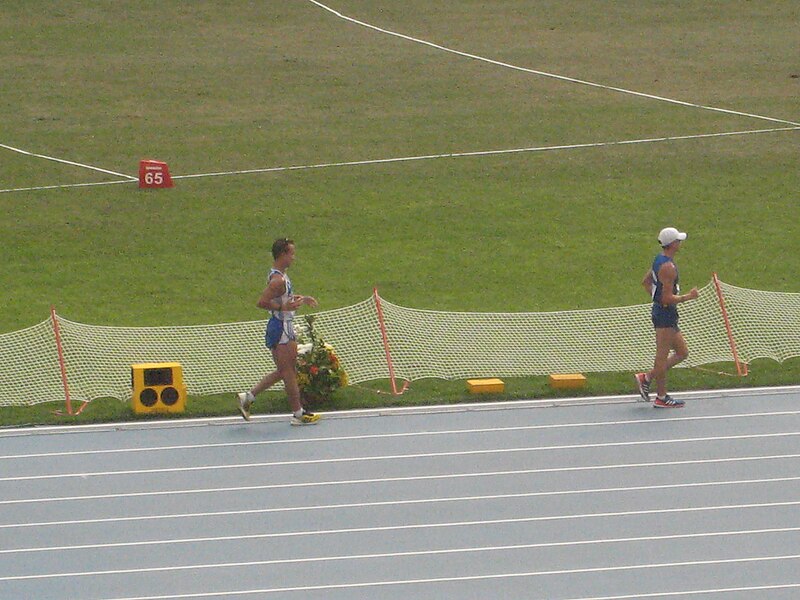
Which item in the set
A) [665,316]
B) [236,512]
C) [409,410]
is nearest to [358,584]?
[236,512]

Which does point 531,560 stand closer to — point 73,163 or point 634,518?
point 634,518

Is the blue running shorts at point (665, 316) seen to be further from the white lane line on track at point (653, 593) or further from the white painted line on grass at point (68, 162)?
the white painted line on grass at point (68, 162)

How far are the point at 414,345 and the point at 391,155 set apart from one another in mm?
9061

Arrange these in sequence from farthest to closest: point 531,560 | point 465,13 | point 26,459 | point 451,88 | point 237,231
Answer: point 465,13 < point 451,88 < point 237,231 < point 26,459 < point 531,560

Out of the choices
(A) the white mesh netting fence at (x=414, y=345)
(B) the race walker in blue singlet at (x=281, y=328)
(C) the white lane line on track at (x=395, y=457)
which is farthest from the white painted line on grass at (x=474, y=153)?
(C) the white lane line on track at (x=395, y=457)

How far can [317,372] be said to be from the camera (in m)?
12.4

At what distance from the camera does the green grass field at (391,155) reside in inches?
658

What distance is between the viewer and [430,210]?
19828mm

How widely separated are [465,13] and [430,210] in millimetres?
13266

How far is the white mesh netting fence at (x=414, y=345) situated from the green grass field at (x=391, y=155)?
16.8 inches

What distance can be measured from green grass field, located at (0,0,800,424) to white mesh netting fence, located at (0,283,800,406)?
427mm

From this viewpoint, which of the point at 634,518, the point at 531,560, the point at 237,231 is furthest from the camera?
A: the point at 237,231

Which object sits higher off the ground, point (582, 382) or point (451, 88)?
point (451, 88)

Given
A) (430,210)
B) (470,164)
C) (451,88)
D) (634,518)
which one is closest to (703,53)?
(451,88)
